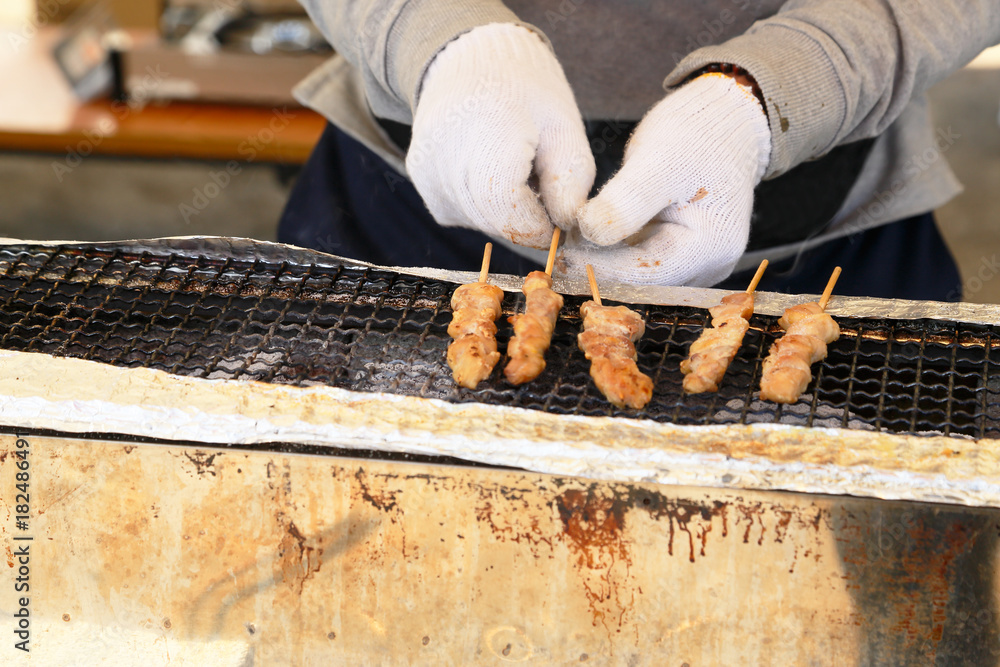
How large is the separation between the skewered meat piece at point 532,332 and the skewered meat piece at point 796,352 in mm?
426

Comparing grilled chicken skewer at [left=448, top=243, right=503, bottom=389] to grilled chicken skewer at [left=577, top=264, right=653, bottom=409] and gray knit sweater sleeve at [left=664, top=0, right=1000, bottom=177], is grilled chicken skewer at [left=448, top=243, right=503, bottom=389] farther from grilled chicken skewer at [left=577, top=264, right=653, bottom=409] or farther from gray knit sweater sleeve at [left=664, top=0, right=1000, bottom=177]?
gray knit sweater sleeve at [left=664, top=0, right=1000, bottom=177]

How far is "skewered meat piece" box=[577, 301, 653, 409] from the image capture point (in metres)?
1.48

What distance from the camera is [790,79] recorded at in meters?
1.87

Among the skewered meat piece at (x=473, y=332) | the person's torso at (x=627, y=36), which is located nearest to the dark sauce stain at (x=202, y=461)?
the skewered meat piece at (x=473, y=332)

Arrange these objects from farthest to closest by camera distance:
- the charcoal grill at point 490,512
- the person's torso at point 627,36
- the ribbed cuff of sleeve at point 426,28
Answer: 1. the person's torso at point 627,36
2. the ribbed cuff of sleeve at point 426,28
3. the charcoal grill at point 490,512

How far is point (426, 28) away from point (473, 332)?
877mm

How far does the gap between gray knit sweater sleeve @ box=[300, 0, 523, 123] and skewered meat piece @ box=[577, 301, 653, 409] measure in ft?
2.57

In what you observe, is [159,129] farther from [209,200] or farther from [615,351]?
[615,351]

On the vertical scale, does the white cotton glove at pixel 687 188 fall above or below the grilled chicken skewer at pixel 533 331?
above

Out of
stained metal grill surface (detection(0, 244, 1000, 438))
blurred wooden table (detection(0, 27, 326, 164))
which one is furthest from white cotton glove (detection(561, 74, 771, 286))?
blurred wooden table (detection(0, 27, 326, 164))

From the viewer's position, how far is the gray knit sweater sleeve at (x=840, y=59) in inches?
74.0

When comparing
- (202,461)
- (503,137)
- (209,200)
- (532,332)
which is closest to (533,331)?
(532,332)

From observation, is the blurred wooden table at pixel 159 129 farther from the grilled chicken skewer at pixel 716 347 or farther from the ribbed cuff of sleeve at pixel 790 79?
the grilled chicken skewer at pixel 716 347

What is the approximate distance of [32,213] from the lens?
6422mm
